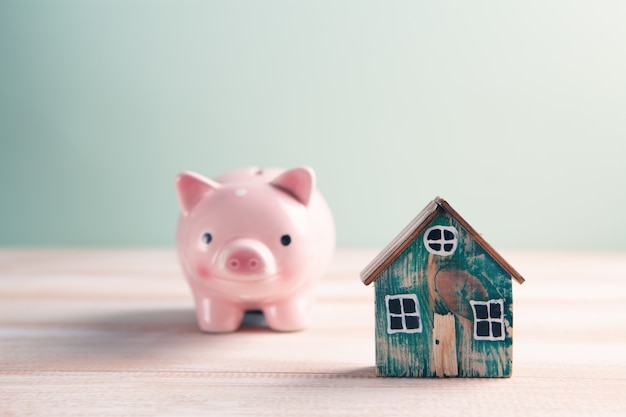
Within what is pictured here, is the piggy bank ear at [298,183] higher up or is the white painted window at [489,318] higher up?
the piggy bank ear at [298,183]

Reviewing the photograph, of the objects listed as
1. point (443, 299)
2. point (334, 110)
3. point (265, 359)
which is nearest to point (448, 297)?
point (443, 299)

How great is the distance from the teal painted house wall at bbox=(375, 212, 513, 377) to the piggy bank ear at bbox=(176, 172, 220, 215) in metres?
0.42

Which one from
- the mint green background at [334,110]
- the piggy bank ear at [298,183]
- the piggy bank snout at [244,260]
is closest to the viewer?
the piggy bank snout at [244,260]

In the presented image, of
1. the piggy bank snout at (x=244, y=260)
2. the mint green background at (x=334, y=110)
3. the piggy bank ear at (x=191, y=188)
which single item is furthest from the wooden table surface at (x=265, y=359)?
the mint green background at (x=334, y=110)

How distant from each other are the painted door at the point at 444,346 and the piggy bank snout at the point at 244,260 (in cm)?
32

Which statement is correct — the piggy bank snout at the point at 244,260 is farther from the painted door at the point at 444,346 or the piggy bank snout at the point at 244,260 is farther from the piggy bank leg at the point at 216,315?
the painted door at the point at 444,346

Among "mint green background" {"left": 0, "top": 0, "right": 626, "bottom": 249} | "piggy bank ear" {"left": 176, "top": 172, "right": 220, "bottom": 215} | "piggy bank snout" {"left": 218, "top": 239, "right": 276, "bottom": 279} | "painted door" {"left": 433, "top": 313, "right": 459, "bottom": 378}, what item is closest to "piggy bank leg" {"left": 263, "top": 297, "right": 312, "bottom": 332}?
"piggy bank snout" {"left": 218, "top": 239, "right": 276, "bottom": 279}

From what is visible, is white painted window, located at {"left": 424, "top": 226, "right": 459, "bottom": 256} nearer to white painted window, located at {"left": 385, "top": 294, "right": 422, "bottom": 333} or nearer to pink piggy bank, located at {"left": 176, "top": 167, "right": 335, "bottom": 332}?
white painted window, located at {"left": 385, "top": 294, "right": 422, "bottom": 333}

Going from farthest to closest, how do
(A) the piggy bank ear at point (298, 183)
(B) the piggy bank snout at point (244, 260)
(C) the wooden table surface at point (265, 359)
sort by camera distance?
1. (A) the piggy bank ear at point (298, 183)
2. (B) the piggy bank snout at point (244, 260)
3. (C) the wooden table surface at point (265, 359)

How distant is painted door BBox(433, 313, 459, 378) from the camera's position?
3.32 ft

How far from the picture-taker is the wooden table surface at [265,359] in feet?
3.08

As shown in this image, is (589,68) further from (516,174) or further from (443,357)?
(443,357)

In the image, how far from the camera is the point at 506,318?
1001 mm

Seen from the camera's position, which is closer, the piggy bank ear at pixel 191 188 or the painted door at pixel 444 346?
the painted door at pixel 444 346
